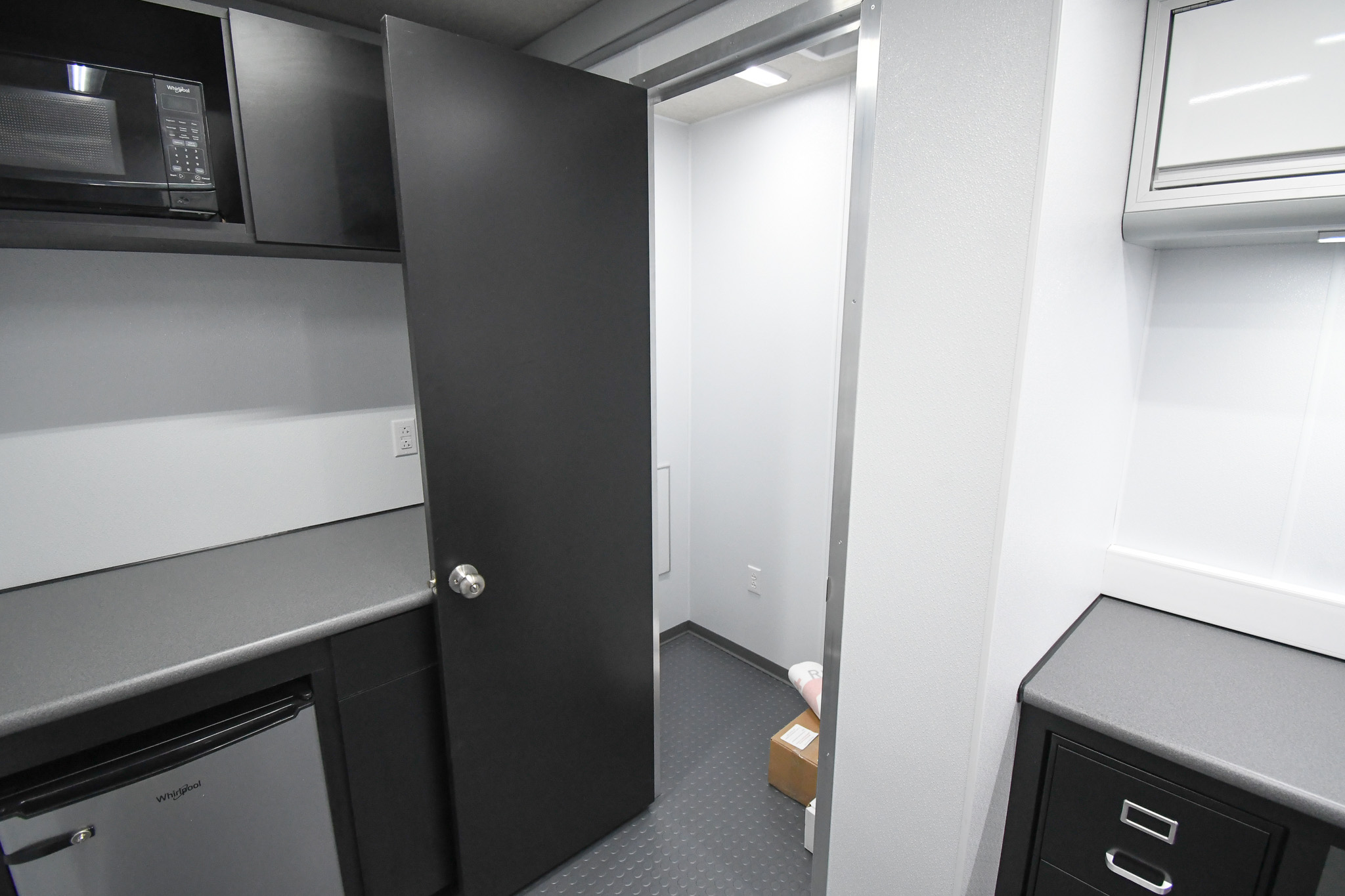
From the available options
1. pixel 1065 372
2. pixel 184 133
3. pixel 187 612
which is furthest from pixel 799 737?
pixel 184 133

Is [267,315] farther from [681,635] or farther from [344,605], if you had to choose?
[681,635]

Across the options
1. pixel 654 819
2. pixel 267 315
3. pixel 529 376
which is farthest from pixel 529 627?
pixel 267 315

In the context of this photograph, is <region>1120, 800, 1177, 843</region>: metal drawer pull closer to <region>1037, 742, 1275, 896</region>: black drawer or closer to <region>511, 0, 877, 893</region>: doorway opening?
<region>1037, 742, 1275, 896</region>: black drawer

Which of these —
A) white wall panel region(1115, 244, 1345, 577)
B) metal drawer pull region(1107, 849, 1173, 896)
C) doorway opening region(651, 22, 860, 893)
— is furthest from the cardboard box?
white wall panel region(1115, 244, 1345, 577)

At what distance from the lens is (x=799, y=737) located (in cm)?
193

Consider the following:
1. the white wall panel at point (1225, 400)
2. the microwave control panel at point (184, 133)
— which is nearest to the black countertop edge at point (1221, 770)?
the white wall panel at point (1225, 400)

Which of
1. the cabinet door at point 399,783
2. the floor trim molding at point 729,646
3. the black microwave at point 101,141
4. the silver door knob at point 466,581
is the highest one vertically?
the black microwave at point 101,141

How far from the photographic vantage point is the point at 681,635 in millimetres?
2891

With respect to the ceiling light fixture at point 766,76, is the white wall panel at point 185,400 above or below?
below

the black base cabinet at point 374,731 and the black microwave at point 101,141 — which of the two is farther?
the black base cabinet at point 374,731

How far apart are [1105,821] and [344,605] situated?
154 cm

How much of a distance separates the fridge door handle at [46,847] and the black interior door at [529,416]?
2.02 ft

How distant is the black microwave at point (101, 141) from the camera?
1075 mm

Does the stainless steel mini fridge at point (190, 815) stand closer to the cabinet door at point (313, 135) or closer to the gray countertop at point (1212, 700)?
the cabinet door at point (313, 135)
